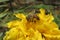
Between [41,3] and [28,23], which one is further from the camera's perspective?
[41,3]

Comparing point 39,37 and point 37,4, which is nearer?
point 39,37

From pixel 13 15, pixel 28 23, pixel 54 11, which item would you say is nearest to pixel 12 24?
pixel 28 23

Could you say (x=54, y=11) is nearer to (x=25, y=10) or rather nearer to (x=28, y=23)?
(x=25, y=10)

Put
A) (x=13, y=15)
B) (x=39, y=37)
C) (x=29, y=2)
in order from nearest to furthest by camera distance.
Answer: (x=39, y=37), (x=13, y=15), (x=29, y=2)

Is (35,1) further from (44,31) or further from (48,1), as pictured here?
(44,31)

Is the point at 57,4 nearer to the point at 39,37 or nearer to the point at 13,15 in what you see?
the point at 13,15

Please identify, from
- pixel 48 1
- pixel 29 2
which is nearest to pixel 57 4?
pixel 48 1

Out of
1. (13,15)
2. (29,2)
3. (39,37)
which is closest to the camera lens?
(39,37)

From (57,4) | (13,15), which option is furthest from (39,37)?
(57,4)
